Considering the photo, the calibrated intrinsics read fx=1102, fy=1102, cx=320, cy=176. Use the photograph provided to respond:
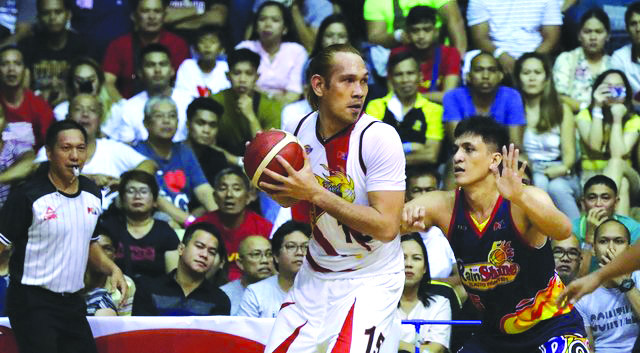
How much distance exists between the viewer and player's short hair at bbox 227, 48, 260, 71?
11.5 meters

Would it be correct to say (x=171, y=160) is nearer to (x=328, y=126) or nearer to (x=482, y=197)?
(x=328, y=126)

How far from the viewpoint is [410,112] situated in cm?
1104

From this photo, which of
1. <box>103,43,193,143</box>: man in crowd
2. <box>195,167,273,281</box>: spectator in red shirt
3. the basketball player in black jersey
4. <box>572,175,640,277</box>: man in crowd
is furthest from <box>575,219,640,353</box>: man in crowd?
<box>103,43,193,143</box>: man in crowd

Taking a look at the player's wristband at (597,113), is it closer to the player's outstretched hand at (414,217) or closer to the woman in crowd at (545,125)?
the woman in crowd at (545,125)

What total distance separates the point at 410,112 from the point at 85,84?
130 inches

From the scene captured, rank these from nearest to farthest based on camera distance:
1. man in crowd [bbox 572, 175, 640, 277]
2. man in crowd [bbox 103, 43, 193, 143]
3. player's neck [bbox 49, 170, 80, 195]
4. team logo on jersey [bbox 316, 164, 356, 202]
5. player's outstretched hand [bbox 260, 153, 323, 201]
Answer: player's outstretched hand [bbox 260, 153, 323, 201]
team logo on jersey [bbox 316, 164, 356, 202]
player's neck [bbox 49, 170, 80, 195]
man in crowd [bbox 572, 175, 640, 277]
man in crowd [bbox 103, 43, 193, 143]

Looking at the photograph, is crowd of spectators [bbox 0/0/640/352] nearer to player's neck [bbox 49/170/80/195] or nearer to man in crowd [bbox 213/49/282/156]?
man in crowd [bbox 213/49/282/156]

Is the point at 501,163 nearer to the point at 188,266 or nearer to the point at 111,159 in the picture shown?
the point at 188,266

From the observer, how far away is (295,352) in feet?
19.1

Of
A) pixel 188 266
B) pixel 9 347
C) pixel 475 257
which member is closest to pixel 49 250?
pixel 9 347

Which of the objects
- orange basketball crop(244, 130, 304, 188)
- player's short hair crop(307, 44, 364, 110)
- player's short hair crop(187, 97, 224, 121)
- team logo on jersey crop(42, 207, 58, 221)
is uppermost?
player's short hair crop(187, 97, 224, 121)

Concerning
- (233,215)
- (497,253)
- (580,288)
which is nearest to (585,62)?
(233,215)

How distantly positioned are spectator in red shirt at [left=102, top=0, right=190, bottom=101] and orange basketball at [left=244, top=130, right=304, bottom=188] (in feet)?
21.0

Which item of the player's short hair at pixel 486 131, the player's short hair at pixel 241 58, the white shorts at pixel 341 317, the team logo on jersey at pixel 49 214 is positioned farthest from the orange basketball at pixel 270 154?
the player's short hair at pixel 241 58
